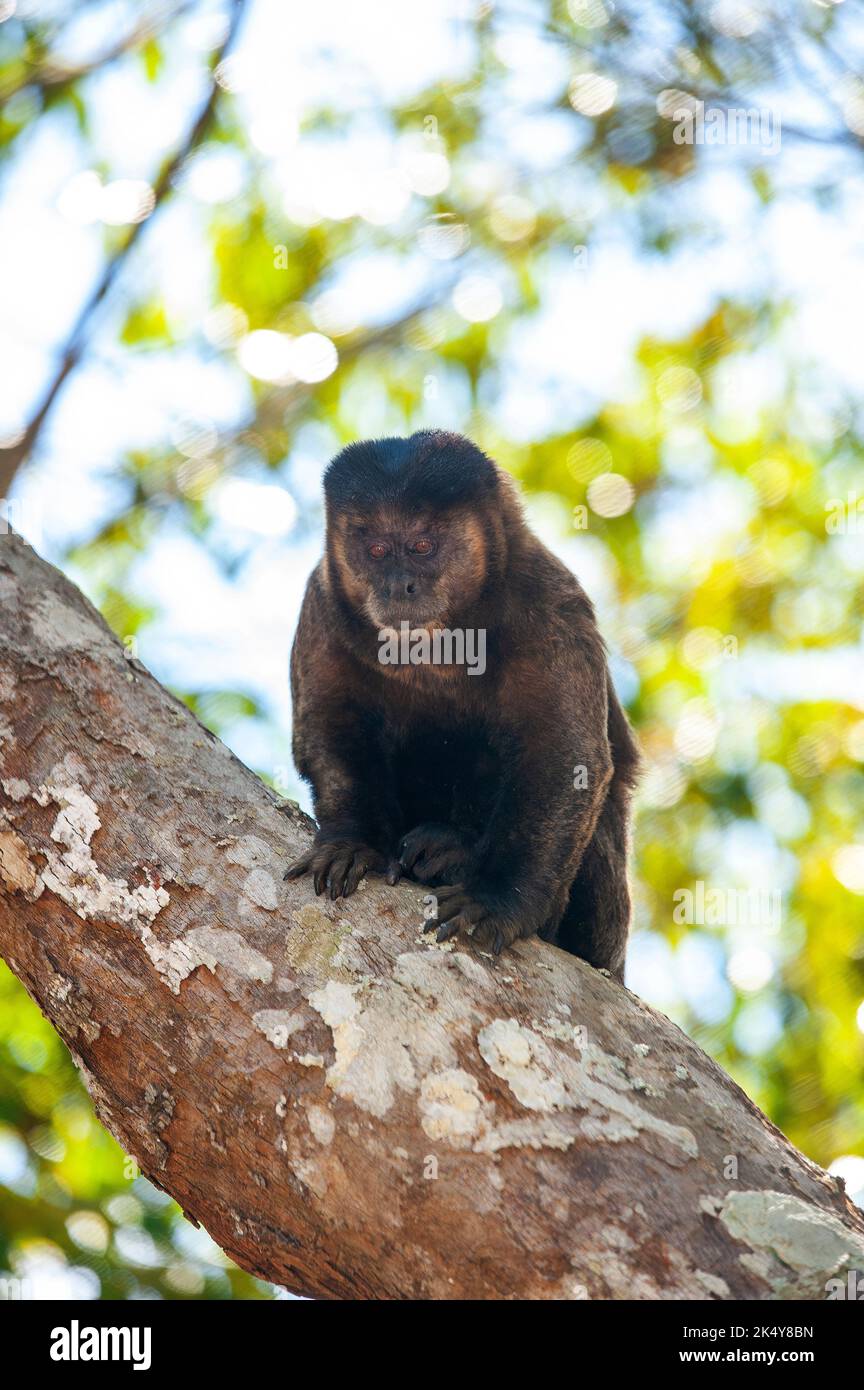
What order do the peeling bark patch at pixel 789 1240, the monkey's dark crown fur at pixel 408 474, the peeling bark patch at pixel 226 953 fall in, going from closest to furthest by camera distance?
the peeling bark patch at pixel 789 1240
the peeling bark patch at pixel 226 953
the monkey's dark crown fur at pixel 408 474

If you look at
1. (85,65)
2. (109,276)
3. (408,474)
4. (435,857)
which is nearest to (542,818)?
(435,857)

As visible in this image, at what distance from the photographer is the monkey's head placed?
5781 millimetres

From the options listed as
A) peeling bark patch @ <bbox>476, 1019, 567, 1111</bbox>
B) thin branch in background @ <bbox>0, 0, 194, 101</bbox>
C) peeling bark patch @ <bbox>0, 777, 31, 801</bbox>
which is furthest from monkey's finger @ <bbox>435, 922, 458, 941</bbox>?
thin branch in background @ <bbox>0, 0, 194, 101</bbox>

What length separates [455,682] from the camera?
5793mm

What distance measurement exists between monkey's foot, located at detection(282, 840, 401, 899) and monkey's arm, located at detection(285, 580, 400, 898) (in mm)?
490

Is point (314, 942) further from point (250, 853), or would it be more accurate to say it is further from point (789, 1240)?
point (789, 1240)

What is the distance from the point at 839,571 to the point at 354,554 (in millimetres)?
5880

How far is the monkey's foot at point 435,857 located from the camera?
5.11 m

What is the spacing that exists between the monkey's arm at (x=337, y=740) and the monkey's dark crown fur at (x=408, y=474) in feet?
1.71

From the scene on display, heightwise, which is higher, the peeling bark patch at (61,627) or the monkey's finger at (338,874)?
the peeling bark patch at (61,627)

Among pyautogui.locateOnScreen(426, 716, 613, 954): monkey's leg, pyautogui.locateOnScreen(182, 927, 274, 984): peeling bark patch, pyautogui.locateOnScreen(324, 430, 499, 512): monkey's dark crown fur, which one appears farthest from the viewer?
pyautogui.locateOnScreen(324, 430, 499, 512): monkey's dark crown fur

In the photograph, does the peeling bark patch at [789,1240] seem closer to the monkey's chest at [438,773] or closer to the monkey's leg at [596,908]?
the monkey's leg at [596,908]

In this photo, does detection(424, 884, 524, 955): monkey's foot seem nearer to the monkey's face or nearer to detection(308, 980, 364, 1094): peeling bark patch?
detection(308, 980, 364, 1094): peeling bark patch

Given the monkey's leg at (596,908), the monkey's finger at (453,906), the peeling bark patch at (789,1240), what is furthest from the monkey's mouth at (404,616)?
the peeling bark patch at (789,1240)
